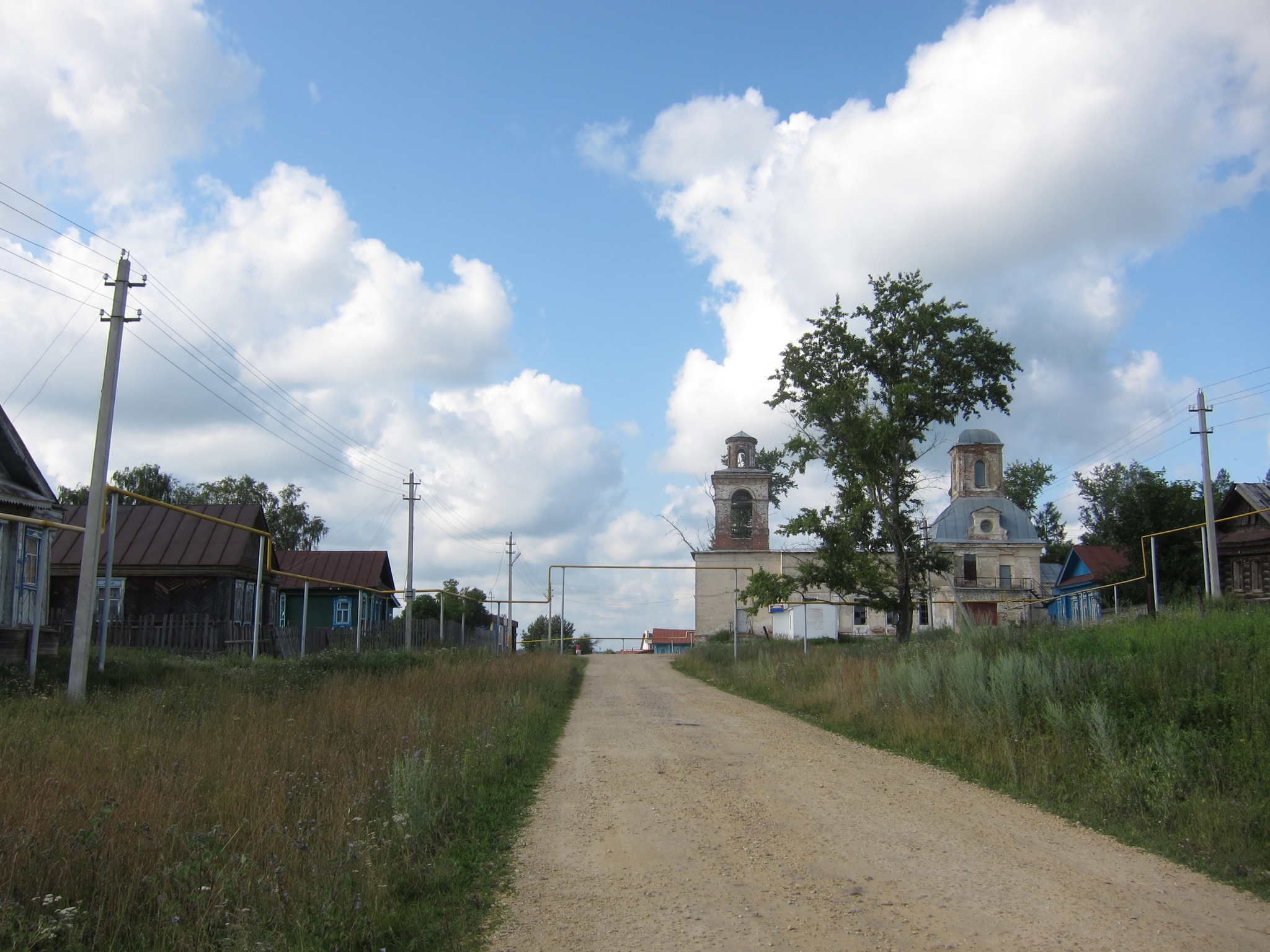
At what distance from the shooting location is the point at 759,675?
20156mm

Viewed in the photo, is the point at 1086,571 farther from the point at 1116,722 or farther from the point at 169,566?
the point at 1116,722

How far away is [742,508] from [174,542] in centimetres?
2638

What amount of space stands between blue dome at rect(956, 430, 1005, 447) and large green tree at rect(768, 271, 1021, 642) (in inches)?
1139

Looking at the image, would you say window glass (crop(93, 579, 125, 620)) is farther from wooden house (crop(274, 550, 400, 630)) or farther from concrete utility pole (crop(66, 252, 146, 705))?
concrete utility pole (crop(66, 252, 146, 705))

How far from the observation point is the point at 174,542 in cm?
2928

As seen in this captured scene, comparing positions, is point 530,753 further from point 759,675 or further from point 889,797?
point 759,675

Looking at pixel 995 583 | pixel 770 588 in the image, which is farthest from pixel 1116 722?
pixel 995 583

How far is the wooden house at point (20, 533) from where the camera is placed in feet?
55.2

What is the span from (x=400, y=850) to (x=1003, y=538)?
2039 inches

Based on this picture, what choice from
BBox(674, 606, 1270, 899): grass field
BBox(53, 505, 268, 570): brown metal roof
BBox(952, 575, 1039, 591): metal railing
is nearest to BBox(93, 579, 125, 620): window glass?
BBox(53, 505, 268, 570): brown metal roof

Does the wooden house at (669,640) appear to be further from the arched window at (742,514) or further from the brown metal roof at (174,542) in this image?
the brown metal roof at (174,542)

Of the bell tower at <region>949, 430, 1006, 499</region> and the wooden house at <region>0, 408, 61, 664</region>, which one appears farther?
the bell tower at <region>949, 430, 1006, 499</region>

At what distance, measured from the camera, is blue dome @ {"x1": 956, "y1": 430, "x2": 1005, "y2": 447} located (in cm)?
→ 5469

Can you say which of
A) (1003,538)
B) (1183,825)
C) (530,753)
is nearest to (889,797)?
(1183,825)
